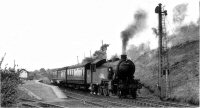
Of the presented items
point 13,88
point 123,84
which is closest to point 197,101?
point 123,84

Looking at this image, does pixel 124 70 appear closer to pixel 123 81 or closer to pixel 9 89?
pixel 123 81

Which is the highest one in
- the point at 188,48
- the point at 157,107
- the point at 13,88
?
the point at 188,48

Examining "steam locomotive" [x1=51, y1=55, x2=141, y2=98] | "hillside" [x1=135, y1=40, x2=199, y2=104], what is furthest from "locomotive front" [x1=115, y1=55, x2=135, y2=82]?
"hillside" [x1=135, y1=40, x2=199, y2=104]

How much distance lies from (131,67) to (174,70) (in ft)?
29.3

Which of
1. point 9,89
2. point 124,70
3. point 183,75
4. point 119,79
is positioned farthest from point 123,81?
point 9,89

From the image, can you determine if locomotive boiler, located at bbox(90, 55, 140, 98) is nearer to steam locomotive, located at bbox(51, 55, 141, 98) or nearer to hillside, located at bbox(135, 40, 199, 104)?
steam locomotive, located at bbox(51, 55, 141, 98)

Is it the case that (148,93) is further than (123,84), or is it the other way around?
(148,93)

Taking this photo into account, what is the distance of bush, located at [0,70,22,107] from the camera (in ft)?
41.9

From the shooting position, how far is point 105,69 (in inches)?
840

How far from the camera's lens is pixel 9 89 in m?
13.0

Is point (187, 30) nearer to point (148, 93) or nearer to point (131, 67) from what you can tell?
point (148, 93)

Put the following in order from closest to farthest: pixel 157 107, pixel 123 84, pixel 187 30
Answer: pixel 157 107 < pixel 123 84 < pixel 187 30

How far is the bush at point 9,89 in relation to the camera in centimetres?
1277

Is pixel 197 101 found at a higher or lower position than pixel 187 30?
lower
